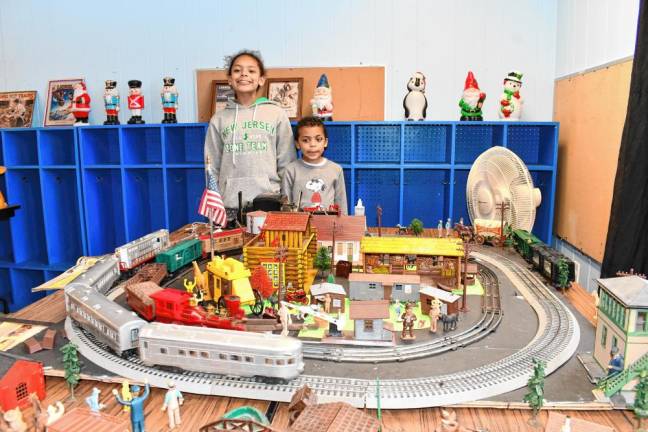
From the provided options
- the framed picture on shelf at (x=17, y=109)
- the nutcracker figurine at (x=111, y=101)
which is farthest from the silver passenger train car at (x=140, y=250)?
the framed picture on shelf at (x=17, y=109)

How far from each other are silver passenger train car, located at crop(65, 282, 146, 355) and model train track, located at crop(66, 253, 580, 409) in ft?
0.25

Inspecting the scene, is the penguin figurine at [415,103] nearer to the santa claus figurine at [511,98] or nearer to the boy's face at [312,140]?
the santa claus figurine at [511,98]

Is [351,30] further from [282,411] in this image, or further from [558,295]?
[282,411]

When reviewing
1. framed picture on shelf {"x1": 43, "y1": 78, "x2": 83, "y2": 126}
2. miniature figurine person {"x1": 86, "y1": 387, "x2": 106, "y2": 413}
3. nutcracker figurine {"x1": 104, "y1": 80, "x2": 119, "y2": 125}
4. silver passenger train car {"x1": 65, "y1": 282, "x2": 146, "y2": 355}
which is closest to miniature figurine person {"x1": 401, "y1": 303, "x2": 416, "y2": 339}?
silver passenger train car {"x1": 65, "y1": 282, "x2": 146, "y2": 355}

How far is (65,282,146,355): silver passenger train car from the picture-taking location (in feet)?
8.06

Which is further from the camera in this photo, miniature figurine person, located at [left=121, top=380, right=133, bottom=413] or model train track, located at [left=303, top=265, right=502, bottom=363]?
model train track, located at [left=303, top=265, right=502, bottom=363]

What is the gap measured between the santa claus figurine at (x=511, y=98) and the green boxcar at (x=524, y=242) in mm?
1575

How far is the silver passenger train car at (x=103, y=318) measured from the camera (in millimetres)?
2457

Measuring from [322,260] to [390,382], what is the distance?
1.60m

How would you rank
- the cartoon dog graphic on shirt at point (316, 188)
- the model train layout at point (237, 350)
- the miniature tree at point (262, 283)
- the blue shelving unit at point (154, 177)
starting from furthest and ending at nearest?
the blue shelving unit at point (154, 177) < the cartoon dog graphic on shirt at point (316, 188) < the miniature tree at point (262, 283) < the model train layout at point (237, 350)

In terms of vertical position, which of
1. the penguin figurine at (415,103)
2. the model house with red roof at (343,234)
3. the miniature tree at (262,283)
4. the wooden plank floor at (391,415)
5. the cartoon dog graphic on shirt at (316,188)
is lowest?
the wooden plank floor at (391,415)

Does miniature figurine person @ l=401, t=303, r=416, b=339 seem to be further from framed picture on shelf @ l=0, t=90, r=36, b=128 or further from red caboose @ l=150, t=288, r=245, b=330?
framed picture on shelf @ l=0, t=90, r=36, b=128

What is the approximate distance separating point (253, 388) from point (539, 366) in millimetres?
1177

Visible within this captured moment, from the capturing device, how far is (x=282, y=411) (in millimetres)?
2096
